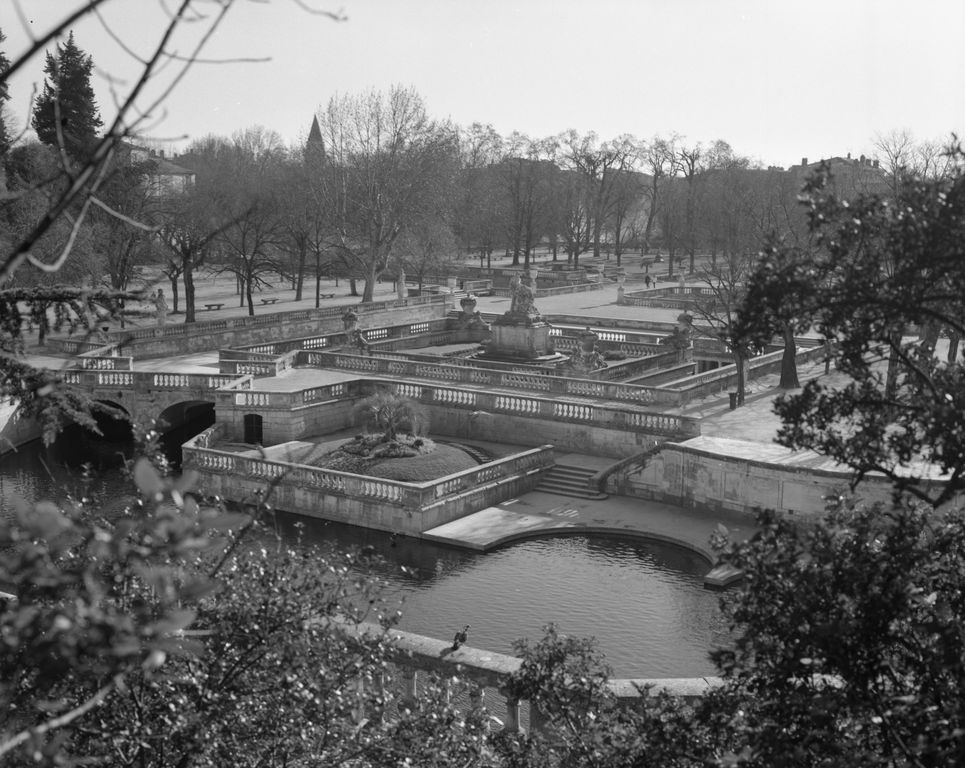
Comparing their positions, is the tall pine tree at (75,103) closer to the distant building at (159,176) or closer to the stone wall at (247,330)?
the distant building at (159,176)

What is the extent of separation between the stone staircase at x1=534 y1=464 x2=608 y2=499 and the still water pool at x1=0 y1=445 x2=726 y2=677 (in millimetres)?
2760

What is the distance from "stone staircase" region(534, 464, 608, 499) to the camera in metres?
27.6

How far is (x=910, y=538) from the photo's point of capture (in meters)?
7.56

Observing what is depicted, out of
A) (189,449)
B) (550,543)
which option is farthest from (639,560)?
(189,449)

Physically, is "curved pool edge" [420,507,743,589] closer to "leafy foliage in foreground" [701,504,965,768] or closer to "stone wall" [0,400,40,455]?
"stone wall" [0,400,40,455]

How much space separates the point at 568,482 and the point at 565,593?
6.92 m

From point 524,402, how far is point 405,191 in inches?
1203

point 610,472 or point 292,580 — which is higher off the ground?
point 292,580

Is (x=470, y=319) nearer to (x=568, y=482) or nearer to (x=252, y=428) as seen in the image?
(x=252, y=428)

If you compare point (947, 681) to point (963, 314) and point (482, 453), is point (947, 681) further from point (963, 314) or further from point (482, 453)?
point (482, 453)

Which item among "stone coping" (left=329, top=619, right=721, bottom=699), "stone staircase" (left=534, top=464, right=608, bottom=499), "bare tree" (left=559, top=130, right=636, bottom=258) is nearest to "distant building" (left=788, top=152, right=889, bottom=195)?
"bare tree" (left=559, top=130, right=636, bottom=258)

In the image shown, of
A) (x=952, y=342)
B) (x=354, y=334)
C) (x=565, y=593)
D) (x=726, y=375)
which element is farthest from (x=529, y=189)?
(x=565, y=593)

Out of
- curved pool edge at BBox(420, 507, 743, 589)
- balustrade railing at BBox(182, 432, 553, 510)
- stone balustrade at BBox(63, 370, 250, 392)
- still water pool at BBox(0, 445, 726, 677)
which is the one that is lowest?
still water pool at BBox(0, 445, 726, 677)

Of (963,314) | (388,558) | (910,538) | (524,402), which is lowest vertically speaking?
(388,558)
